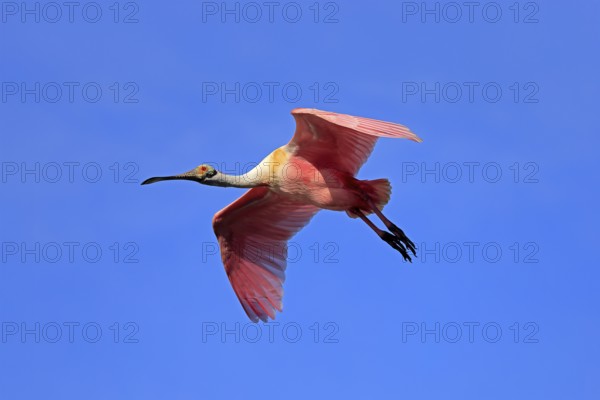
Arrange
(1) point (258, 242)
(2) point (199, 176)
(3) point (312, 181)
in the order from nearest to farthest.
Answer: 1. (3) point (312, 181)
2. (2) point (199, 176)
3. (1) point (258, 242)

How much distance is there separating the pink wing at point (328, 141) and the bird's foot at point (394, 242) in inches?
35.2

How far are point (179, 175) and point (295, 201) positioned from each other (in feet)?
5.27

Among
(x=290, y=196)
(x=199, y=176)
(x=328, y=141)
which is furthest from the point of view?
(x=199, y=176)

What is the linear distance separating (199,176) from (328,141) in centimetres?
192

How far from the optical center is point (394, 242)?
15.2 metres

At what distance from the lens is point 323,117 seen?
45.3 ft

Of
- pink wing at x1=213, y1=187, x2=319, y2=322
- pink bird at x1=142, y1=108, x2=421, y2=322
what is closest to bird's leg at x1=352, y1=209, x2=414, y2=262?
pink bird at x1=142, y1=108, x2=421, y2=322

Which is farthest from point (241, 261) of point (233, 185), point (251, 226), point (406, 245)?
point (406, 245)

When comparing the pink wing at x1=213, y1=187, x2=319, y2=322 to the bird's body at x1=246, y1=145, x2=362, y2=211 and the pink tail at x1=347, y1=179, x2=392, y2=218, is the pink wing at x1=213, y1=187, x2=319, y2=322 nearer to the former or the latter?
the bird's body at x1=246, y1=145, x2=362, y2=211

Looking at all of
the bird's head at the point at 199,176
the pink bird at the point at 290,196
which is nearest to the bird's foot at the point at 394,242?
the pink bird at the point at 290,196

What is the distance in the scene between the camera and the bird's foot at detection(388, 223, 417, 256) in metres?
15.0

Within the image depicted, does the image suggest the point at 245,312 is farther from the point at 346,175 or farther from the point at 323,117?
the point at 323,117

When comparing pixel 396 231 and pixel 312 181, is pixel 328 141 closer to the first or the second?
pixel 312 181

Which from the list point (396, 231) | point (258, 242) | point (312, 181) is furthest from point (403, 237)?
point (258, 242)
